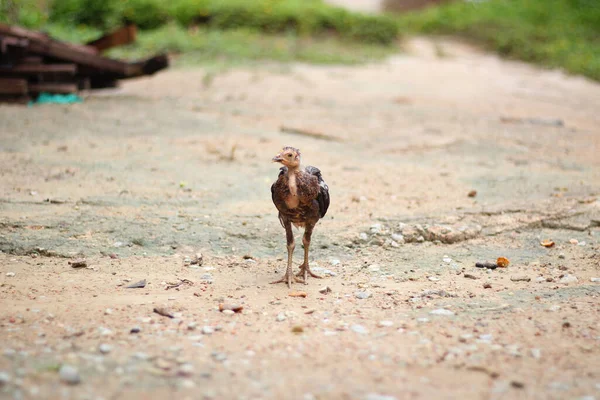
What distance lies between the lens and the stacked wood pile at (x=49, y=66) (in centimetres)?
919

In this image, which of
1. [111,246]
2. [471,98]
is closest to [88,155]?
[111,246]

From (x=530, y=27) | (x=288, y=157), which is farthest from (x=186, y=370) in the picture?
(x=530, y=27)

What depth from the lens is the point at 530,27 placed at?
2030 centimetres

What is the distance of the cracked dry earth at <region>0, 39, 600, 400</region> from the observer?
3.32 m

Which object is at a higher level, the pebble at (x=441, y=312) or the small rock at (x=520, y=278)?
the small rock at (x=520, y=278)

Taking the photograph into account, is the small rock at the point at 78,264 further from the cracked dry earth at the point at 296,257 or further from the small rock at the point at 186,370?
the small rock at the point at 186,370

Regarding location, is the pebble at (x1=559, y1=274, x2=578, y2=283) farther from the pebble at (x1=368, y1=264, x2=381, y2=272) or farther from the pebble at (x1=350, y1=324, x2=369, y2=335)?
the pebble at (x1=350, y1=324, x2=369, y2=335)

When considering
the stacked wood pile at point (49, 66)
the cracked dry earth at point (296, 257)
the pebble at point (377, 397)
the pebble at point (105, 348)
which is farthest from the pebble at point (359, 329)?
the stacked wood pile at point (49, 66)

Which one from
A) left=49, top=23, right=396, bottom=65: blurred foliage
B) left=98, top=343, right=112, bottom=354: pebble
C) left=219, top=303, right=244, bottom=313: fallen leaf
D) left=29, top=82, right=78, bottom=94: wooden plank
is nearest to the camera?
left=98, top=343, right=112, bottom=354: pebble

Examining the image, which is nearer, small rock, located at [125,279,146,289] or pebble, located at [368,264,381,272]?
small rock, located at [125,279,146,289]

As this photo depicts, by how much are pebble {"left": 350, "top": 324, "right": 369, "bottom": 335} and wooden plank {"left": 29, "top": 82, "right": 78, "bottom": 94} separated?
722cm

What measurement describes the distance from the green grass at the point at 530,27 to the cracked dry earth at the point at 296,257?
7.72 metres

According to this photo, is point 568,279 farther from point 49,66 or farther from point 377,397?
point 49,66

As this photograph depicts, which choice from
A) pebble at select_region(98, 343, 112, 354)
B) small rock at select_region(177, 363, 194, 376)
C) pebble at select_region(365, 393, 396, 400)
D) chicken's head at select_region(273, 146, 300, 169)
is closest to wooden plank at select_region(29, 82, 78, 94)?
chicken's head at select_region(273, 146, 300, 169)
